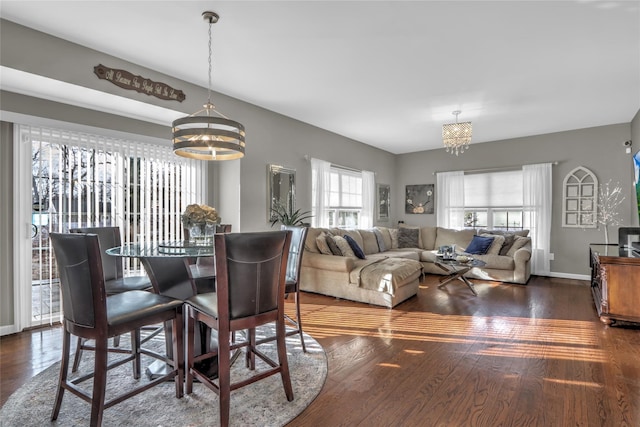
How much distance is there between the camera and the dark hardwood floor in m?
1.90

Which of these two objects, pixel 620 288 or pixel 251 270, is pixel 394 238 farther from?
pixel 251 270

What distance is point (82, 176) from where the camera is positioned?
3.49 meters

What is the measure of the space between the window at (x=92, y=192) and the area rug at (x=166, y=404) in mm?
1404

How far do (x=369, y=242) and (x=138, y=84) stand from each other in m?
4.18

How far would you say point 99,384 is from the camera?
165 cm

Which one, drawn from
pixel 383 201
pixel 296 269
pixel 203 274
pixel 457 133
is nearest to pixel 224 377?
pixel 203 274

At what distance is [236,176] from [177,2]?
2.22m

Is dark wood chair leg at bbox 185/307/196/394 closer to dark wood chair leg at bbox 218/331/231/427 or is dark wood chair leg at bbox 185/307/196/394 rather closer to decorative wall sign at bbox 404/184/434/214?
dark wood chair leg at bbox 218/331/231/427

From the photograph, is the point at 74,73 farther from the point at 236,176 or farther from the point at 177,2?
the point at 236,176

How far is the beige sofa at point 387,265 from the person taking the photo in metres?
4.10

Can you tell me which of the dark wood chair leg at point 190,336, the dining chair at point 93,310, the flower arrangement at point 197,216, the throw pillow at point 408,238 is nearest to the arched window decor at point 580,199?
the throw pillow at point 408,238

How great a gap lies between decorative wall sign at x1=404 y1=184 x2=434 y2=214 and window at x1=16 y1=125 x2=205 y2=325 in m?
5.13

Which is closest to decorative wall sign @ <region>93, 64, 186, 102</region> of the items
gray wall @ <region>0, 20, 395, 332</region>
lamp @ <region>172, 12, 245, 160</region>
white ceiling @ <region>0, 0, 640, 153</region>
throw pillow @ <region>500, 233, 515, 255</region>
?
gray wall @ <region>0, 20, 395, 332</region>

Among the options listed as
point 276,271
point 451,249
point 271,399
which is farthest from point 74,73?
point 451,249
